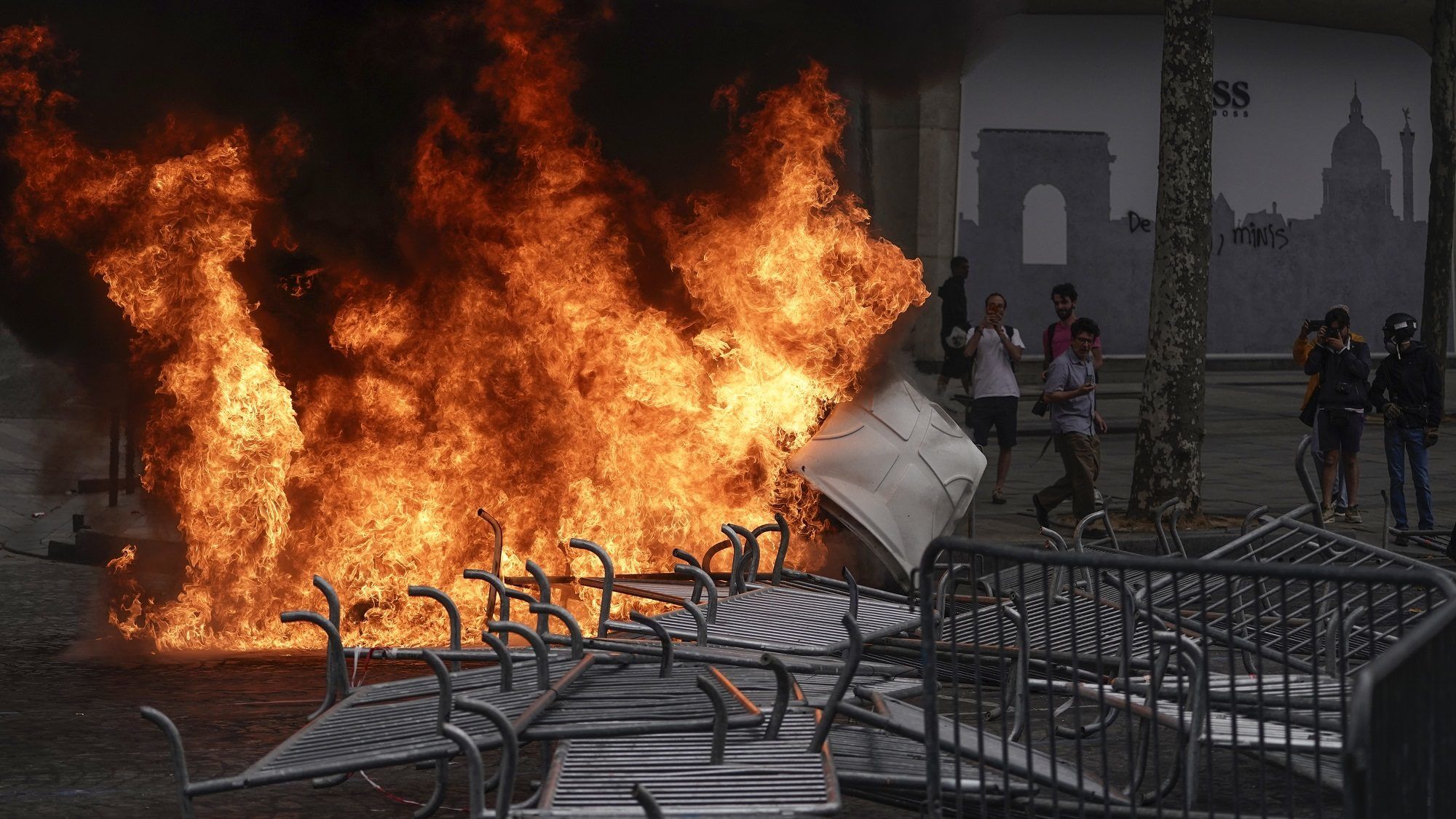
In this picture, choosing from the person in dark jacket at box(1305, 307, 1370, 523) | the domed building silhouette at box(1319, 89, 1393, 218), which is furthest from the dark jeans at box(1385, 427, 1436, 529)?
the domed building silhouette at box(1319, 89, 1393, 218)

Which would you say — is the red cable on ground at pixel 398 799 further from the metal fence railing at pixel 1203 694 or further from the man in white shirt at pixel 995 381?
the man in white shirt at pixel 995 381

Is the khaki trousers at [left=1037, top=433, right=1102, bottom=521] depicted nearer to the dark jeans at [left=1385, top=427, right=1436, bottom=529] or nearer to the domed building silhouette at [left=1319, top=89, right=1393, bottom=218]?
the dark jeans at [left=1385, top=427, right=1436, bottom=529]

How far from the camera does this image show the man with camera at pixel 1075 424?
984 cm

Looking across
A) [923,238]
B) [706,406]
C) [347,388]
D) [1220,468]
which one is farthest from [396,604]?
[923,238]

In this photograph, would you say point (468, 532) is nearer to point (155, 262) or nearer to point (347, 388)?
point (347, 388)

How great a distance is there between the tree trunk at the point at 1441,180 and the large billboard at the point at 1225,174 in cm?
446

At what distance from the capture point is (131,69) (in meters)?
7.89

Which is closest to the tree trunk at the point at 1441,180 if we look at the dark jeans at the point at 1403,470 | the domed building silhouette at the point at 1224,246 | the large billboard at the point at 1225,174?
the domed building silhouette at the point at 1224,246

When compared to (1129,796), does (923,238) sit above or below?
above

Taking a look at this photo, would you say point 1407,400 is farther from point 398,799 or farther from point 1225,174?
point 1225,174

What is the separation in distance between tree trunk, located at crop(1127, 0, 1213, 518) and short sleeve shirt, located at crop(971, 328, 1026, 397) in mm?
1247

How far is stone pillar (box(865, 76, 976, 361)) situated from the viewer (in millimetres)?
19328

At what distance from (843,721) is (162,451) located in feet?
12.9

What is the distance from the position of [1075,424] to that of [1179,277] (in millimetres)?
1183
